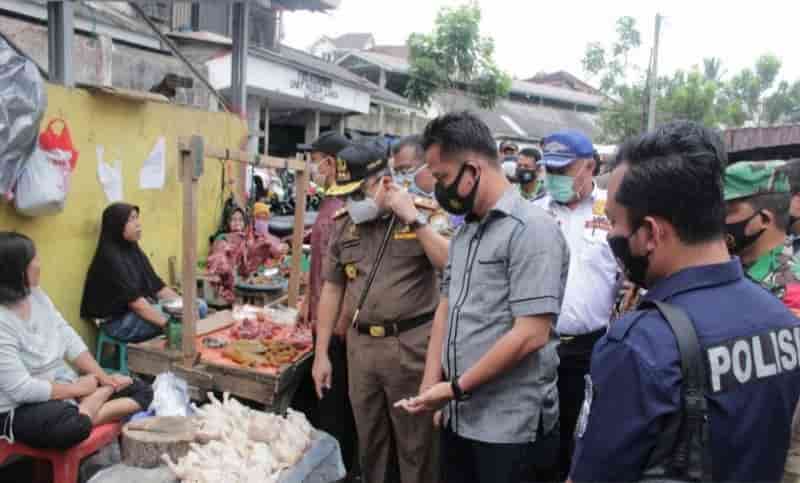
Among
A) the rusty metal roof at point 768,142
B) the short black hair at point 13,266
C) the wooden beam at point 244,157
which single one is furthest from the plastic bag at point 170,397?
the rusty metal roof at point 768,142

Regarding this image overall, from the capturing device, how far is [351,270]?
3143mm

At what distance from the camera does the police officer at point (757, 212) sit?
1854 mm

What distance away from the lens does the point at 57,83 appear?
455 centimetres

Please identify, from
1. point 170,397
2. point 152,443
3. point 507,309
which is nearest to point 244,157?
point 170,397

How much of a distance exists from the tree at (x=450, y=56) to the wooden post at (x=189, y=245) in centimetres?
1836

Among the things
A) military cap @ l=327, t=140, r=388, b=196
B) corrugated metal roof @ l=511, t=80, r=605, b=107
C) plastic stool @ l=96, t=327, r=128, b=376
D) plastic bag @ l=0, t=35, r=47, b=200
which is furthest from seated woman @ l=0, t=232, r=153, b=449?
corrugated metal roof @ l=511, t=80, r=605, b=107

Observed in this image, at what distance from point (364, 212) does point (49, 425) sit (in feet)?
6.04

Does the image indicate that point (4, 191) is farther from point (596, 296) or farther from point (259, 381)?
point (596, 296)

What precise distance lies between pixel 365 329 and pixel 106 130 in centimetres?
324

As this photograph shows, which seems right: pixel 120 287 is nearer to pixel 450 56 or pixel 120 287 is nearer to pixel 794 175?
pixel 794 175

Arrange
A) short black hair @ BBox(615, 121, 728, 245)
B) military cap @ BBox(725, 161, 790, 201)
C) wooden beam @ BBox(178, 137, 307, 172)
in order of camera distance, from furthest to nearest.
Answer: wooden beam @ BBox(178, 137, 307, 172) < military cap @ BBox(725, 161, 790, 201) < short black hair @ BBox(615, 121, 728, 245)

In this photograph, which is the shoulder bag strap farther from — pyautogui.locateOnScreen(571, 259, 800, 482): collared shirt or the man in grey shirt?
the man in grey shirt

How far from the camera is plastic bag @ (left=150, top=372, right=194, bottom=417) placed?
3434mm

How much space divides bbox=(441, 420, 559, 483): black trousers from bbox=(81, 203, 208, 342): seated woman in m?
2.82
